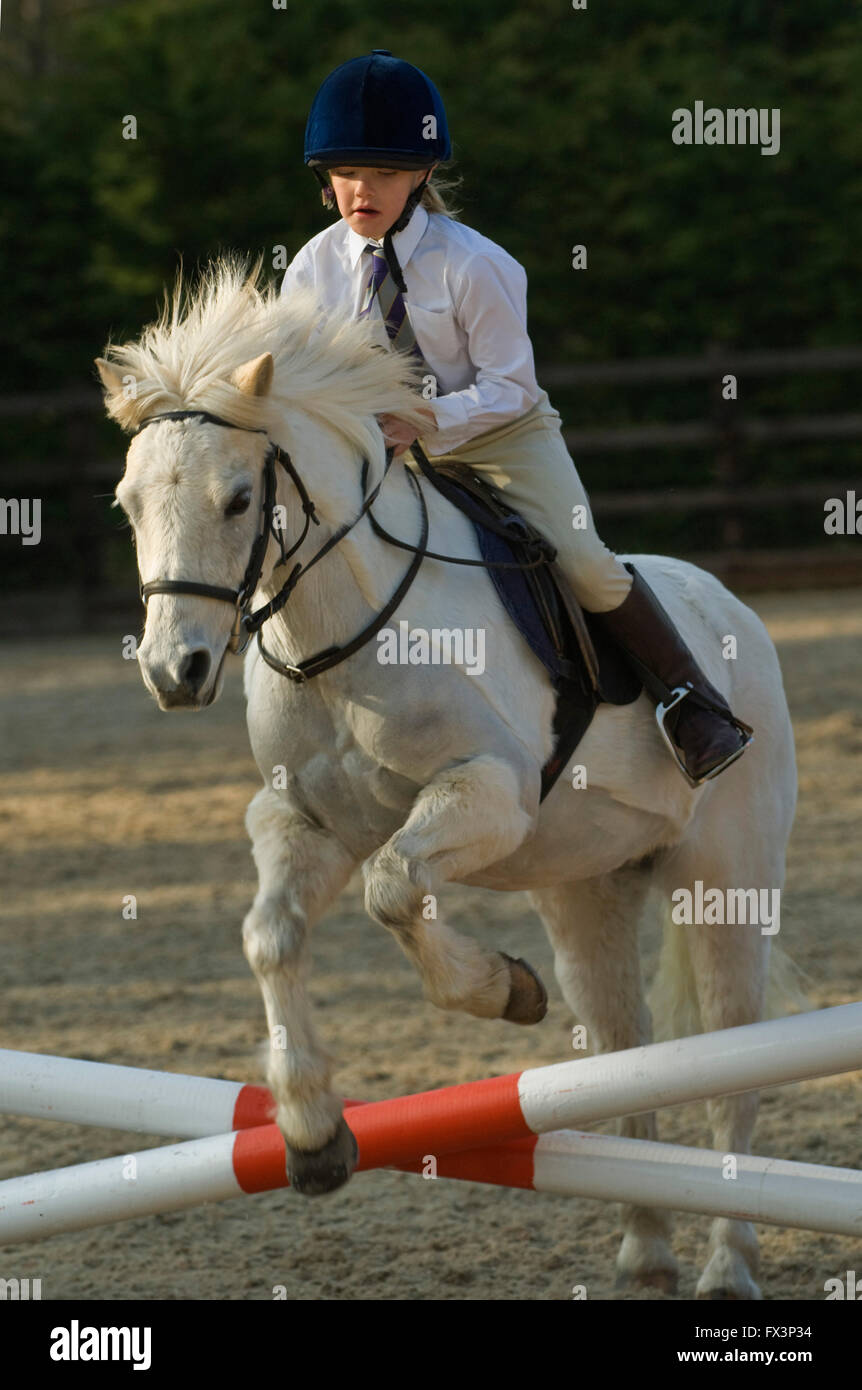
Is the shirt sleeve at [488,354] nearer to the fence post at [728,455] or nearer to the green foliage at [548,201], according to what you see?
the fence post at [728,455]

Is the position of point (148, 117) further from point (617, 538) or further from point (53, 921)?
point (53, 921)

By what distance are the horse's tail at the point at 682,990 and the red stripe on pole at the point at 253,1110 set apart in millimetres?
1154

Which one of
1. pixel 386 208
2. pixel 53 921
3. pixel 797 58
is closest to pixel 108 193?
pixel 797 58

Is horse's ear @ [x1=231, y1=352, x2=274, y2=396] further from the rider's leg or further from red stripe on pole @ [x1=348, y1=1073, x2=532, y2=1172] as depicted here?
red stripe on pole @ [x1=348, y1=1073, x2=532, y2=1172]

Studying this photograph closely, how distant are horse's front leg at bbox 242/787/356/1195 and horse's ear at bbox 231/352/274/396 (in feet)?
2.74

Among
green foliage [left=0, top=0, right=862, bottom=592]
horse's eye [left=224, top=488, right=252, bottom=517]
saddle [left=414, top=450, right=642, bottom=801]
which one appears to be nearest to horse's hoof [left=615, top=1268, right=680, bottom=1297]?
saddle [left=414, top=450, right=642, bottom=801]

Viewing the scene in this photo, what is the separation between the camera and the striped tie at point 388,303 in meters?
3.12

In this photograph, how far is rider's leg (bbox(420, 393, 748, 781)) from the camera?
10.7 feet

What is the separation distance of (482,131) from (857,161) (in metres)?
3.31

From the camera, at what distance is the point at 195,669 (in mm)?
2469

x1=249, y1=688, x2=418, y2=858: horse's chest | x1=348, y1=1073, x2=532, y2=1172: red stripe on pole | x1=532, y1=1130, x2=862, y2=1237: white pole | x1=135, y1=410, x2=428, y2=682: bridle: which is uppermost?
x1=135, y1=410, x2=428, y2=682: bridle

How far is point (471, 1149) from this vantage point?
292 cm

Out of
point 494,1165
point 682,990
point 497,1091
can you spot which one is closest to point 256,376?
point 497,1091

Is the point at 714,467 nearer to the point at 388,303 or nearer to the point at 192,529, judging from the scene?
the point at 388,303
